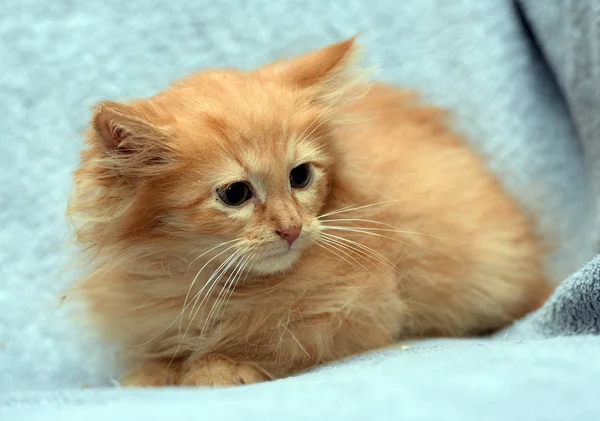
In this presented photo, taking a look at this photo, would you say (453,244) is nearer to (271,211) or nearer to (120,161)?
(271,211)

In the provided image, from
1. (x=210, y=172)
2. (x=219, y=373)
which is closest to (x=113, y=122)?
A: (x=210, y=172)

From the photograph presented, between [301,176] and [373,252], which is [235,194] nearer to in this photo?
[301,176]

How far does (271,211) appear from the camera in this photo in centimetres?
111

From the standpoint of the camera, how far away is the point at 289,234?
1.11 meters

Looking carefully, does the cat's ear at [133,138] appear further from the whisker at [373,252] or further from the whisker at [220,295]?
the whisker at [373,252]

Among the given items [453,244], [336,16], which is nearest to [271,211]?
[453,244]

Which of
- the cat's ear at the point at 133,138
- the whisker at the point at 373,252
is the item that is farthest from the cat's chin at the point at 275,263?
the cat's ear at the point at 133,138

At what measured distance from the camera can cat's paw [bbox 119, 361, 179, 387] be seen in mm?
1261

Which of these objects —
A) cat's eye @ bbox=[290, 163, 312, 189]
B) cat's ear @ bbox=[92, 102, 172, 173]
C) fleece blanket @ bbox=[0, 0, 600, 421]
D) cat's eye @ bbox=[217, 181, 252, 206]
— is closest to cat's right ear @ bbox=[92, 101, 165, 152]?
cat's ear @ bbox=[92, 102, 172, 173]

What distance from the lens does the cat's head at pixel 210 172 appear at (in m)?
1.09

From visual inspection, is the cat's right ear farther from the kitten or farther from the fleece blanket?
the fleece blanket

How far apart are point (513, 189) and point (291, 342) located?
2.73ft

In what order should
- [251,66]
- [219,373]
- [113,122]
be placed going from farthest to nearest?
1. [251,66]
2. [219,373]
3. [113,122]

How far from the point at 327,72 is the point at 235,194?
1.05 ft
